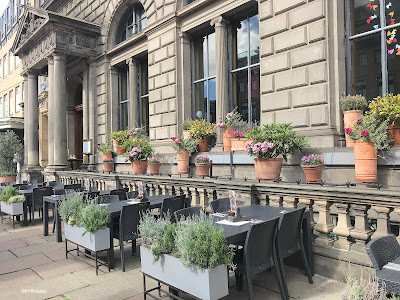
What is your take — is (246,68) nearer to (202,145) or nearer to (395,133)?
(202,145)

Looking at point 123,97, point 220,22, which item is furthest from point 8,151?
point 220,22

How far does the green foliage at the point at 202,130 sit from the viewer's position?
1046 cm

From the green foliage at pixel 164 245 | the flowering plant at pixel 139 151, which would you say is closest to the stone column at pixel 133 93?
the flowering plant at pixel 139 151

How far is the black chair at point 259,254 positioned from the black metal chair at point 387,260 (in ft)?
3.55

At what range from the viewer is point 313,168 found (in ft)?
21.3

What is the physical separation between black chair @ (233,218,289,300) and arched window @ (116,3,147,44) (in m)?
12.6

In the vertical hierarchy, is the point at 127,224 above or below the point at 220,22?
below

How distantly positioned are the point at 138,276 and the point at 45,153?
2483 cm

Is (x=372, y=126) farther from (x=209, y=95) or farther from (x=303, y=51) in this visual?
(x=209, y=95)

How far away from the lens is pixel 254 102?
32.8ft

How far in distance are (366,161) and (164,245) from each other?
4226mm

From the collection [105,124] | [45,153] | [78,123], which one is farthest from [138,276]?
[45,153]

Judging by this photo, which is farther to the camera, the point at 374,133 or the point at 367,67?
the point at 367,67

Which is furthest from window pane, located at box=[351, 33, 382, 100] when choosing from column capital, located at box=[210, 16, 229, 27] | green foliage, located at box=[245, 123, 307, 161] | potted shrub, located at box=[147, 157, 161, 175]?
potted shrub, located at box=[147, 157, 161, 175]
